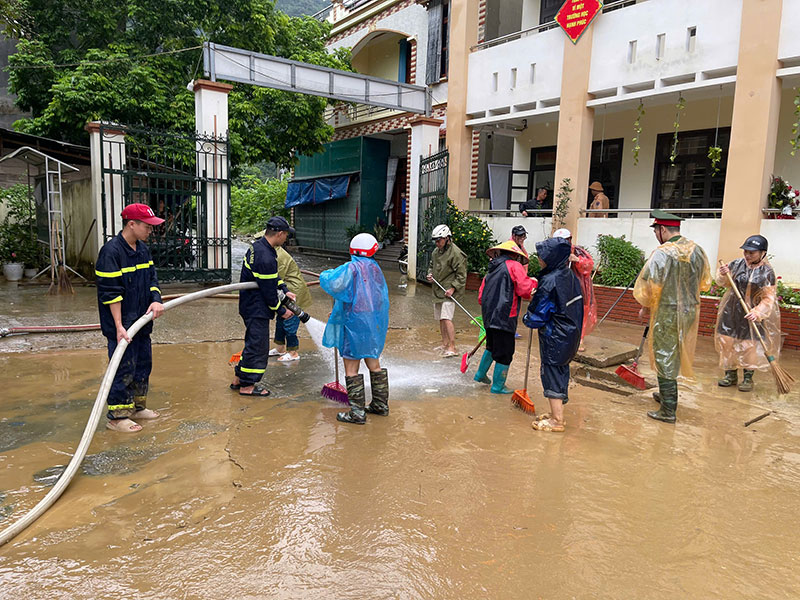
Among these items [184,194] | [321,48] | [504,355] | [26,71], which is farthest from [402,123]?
[504,355]

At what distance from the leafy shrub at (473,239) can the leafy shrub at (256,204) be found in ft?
58.5

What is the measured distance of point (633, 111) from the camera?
12633 mm

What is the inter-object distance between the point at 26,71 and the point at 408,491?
15268 millimetres

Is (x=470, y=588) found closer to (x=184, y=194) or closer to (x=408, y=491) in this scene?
(x=408, y=491)

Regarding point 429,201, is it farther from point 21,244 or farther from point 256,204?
point 256,204

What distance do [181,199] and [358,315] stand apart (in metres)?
7.19

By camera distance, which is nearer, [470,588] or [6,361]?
[470,588]

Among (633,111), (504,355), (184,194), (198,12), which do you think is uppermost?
(198,12)

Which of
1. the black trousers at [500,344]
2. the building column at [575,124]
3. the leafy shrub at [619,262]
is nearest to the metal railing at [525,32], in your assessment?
the building column at [575,124]

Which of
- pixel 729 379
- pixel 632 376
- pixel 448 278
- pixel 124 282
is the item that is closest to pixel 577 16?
pixel 448 278

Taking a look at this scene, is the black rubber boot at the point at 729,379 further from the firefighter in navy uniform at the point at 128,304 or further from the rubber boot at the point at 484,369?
the firefighter in navy uniform at the point at 128,304

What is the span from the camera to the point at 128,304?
178 inches

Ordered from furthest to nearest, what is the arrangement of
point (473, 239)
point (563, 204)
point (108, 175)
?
point (473, 239), point (563, 204), point (108, 175)

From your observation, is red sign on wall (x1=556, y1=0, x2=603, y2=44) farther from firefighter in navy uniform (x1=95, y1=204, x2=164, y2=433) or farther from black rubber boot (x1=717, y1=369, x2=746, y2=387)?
firefighter in navy uniform (x1=95, y1=204, x2=164, y2=433)
